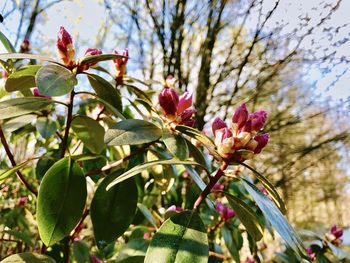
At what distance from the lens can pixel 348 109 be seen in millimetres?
2518

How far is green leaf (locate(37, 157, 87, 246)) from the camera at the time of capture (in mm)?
618

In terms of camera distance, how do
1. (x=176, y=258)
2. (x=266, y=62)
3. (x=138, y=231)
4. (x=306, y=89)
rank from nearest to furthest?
1. (x=176, y=258)
2. (x=138, y=231)
3. (x=266, y=62)
4. (x=306, y=89)

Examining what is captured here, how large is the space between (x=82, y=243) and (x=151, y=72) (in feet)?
5.05

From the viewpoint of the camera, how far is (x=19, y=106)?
650 millimetres

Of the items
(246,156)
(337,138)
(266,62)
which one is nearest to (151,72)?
(266,62)

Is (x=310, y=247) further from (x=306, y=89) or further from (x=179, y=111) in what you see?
(x=306, y=89)

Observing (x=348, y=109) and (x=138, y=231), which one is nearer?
(x=138, y=231)

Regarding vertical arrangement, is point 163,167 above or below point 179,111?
below

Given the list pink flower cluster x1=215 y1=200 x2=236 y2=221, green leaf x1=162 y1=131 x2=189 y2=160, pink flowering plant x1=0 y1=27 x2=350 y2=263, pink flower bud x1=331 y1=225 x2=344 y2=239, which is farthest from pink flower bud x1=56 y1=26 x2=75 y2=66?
pink flower bud x1=331 y1=225 x2=344 y2=239

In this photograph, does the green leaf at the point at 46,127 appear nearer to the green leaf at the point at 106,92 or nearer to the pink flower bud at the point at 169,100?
the green leaf at the point at 106,92

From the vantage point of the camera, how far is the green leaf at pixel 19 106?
0.62m

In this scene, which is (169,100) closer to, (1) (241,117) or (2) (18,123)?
(1) (241,117)

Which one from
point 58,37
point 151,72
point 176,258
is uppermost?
point 151,72

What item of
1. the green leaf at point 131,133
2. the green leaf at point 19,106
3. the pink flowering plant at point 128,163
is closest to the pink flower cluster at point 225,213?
the pink flowering plant at point 128,163
